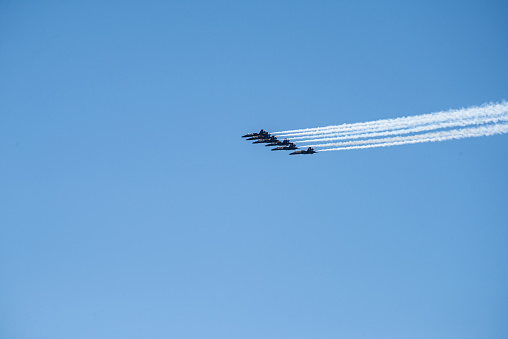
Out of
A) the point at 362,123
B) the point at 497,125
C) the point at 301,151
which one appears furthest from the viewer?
the point at 301,151

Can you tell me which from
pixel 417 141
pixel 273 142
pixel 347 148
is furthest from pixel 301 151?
pixel 417 141

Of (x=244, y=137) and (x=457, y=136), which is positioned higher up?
(x=244, y=137)

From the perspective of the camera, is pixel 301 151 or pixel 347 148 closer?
pixel 347 148

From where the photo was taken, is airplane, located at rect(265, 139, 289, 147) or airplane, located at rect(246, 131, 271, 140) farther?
airplane, located at rect(246, 131, 271, 140)

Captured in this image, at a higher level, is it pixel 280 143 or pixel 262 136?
pixel 262 136

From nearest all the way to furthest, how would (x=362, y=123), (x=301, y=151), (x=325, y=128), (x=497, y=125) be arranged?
1. (x=497, y=125)
2. (x=362, y=123)
3. (x=325, y=128)
4. (x=301, y=151)

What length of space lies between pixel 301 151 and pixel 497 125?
3022cm

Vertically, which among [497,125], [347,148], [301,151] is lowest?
[497,125]

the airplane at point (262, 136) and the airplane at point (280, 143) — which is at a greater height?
the airplane at point (262, 136)

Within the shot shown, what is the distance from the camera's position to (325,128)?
7656 cm

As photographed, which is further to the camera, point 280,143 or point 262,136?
point 262,136

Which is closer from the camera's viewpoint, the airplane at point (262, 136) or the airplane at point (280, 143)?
the airplane at point (280, 143)

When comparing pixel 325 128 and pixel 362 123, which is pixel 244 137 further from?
pixel 362 123

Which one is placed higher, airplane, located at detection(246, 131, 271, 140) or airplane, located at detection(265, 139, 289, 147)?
airplane, located at detection(246, 131, 271, 140)
